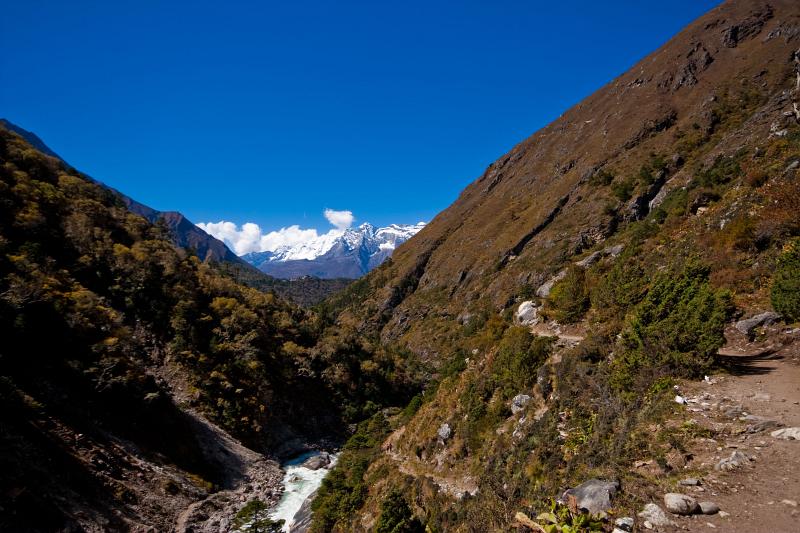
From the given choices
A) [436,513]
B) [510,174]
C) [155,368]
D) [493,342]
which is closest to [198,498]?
[155,368]

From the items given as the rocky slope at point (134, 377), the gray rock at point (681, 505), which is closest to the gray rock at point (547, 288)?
the gray rock at point (681, 505)

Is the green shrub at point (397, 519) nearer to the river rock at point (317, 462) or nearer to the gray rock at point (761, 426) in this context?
the gray rock at point (761, 426)

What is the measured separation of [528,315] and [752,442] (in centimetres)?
2046

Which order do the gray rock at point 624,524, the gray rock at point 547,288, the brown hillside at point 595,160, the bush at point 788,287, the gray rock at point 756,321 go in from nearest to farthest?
the gray rock at point 624,524
the bush at point 788,287
the gray rock at point 756,321
the gray rock at point 547,288
the brown hillside at point 595,160

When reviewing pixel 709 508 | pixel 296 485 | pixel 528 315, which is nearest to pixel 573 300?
pixel 528 315

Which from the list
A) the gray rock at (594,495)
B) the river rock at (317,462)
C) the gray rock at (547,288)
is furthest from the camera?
the river rock at (317,462)

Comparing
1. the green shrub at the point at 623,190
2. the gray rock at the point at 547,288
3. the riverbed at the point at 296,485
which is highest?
the green shrub at the point at 623,190

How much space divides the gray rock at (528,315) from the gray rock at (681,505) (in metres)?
20.0

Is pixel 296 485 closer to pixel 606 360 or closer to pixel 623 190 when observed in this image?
pixel 606 360

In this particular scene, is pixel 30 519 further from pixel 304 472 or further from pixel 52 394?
pixel 304 472

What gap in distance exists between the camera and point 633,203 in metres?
68.2

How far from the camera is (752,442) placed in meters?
7.94

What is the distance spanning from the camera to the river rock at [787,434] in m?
7.60

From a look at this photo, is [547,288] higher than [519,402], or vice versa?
[547,288]
